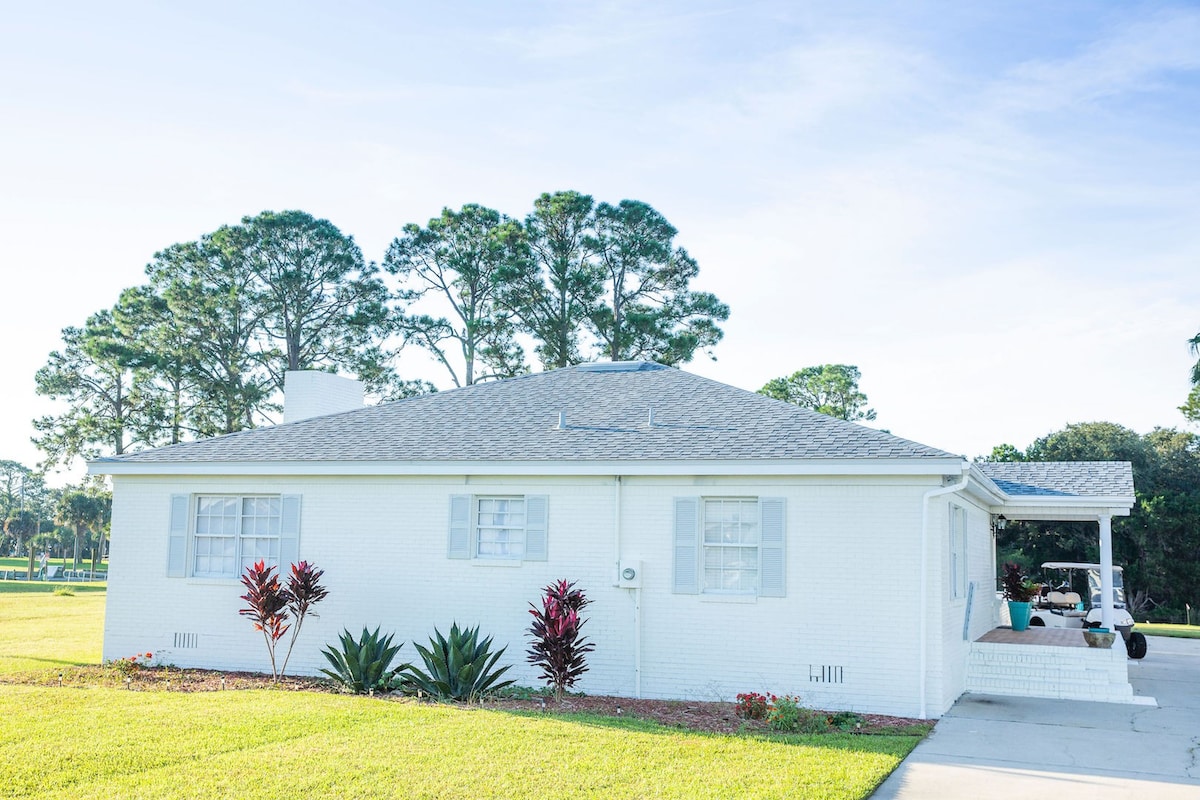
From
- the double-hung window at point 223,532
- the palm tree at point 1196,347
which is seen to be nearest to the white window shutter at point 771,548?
the double-hung window at point 223,532

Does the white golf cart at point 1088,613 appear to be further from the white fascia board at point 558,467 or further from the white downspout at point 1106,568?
the white fascia board at point 558,467

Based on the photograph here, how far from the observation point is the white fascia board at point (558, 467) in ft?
39.5

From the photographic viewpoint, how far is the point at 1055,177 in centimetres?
1633

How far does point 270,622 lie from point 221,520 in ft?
7.19

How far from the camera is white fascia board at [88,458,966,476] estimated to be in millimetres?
12055

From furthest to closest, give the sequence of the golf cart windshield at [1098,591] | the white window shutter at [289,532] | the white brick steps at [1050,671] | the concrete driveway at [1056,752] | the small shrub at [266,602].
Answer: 1. the golf cart windshield at [1098,591]
2. the white window shutter at [289,532]
3. the white brick steps at [1050,671]
4. the small shrub at [266,602]
5. the concrete driveway at [1056,752]

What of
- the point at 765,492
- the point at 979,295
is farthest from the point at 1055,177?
the point at 765,492

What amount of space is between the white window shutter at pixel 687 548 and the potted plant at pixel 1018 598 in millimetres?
8041

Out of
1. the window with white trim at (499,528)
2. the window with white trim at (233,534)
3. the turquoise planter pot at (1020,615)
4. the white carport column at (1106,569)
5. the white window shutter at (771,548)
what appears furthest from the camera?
the turquoise planter pot at (1020,615)

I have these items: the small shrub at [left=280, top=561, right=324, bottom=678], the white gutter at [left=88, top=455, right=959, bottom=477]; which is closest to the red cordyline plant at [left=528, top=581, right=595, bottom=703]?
the white gutter at [left=88, top=455, right=959, bottom=477]

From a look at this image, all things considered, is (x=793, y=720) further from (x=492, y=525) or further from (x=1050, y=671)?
(x=1050, y=671)

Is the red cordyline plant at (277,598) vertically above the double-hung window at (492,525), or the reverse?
the double-hung window at (492,525)

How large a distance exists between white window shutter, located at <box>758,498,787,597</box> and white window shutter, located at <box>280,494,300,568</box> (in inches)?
254

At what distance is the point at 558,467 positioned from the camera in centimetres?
1341
